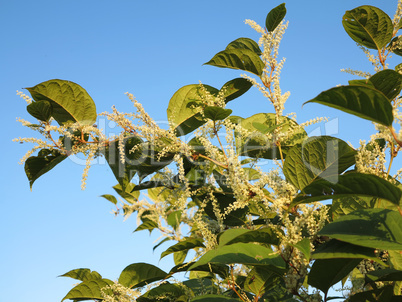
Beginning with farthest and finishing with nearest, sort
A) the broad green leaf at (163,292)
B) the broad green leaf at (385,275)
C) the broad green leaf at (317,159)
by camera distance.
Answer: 1. the broad green leaf at (163,292)
2. the broad green leaf at (317,159)
3. the broad green leaf at (385,275)

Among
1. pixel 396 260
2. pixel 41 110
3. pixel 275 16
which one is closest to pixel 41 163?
pixel 41 110

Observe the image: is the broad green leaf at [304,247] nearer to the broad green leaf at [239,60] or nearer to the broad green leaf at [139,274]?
the broad green leaf at [239,60]

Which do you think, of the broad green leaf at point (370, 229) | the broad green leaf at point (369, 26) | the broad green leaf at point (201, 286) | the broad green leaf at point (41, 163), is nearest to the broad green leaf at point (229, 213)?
the broad green leaf at point (201, 286)

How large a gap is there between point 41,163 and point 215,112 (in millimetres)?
1261

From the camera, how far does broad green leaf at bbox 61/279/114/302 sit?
7.21 ft

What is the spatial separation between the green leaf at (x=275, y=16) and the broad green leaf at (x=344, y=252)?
1.28 m

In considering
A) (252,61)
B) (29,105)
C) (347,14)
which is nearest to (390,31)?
(347,14)

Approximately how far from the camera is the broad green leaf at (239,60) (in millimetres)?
2090

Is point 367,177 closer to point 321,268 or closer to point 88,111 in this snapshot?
point 321,268

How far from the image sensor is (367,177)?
136 centimetres

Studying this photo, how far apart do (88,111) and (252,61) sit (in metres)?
1.05

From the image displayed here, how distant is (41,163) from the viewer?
8.02 ft

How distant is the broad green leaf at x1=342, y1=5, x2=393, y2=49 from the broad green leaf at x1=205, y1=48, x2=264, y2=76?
1.74 feet

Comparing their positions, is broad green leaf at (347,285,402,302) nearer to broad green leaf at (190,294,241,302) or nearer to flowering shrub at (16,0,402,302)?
flowering shrub at (16,0,402,302)
